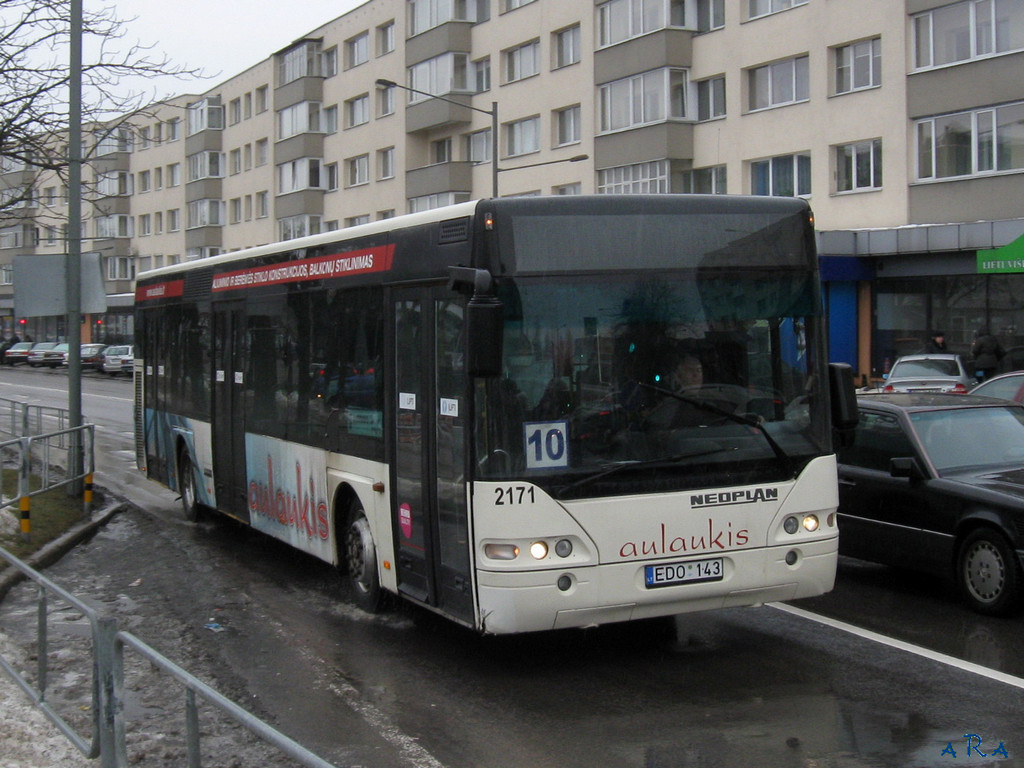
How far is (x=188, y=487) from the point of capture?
1369cm

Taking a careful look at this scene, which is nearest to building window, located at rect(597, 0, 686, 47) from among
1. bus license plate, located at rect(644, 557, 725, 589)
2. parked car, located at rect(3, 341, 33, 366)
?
bus license plate, located at rect(644, 557, 725, 589)

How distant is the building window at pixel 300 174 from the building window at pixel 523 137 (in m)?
16.3

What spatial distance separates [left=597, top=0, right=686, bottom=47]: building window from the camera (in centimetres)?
3766

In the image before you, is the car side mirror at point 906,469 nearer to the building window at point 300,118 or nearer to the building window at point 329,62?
the building window at point 329,62

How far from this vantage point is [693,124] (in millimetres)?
37750

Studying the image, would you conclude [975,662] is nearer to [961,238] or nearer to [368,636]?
[368,636]

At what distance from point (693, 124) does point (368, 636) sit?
31702 mm

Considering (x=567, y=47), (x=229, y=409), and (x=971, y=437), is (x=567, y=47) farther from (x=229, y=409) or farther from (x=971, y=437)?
(x=971, y=437)

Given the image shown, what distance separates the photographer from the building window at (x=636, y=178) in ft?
125

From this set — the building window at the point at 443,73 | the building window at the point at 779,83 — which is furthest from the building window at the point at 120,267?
the building window at the point at 779,83

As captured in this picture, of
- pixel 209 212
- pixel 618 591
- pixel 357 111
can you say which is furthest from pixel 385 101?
pixel 618 591

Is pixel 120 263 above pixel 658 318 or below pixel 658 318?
above

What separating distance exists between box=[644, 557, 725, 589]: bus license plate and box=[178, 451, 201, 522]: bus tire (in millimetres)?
7532

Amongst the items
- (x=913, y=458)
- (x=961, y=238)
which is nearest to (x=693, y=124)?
(x=961, y=238)
